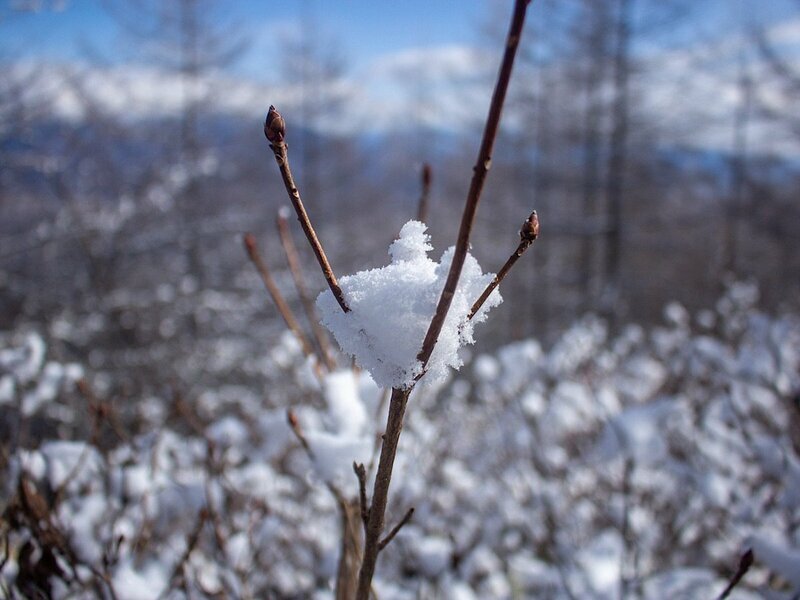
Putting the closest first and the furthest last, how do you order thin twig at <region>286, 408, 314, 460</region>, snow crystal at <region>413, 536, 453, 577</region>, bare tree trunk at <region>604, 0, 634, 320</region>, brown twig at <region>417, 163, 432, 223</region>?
thin twig at <region>286, 408, 314, 460</region>, brown twig at <region>417, 163, 432, 223</region>, snow crystal at <region>413, 536, 453, 577</region>, bare tree trunk at <region>604, 0, 634, 320</region>

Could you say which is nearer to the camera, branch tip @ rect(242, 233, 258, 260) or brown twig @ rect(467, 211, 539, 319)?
brown twig @ rect(467, 211, 539, 319)

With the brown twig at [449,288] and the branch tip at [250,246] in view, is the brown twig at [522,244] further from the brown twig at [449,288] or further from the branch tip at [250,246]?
the branch tip at [250,246]

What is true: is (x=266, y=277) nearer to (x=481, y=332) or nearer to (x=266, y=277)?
(x=266, y=277)

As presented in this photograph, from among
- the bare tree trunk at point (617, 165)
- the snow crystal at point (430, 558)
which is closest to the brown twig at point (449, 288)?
the snow crystal at point (430, 558)

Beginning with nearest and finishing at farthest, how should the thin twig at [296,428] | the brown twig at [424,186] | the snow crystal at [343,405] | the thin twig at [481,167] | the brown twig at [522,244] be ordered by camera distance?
the thin twig at [481,167], the brown twig at [522,244], the thin twig at [296,428], the brown twig at [424,186], the snow crystal at [343,405]

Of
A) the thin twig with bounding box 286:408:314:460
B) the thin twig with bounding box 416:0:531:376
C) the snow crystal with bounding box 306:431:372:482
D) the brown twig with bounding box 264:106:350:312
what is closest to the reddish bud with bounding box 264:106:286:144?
the brown twig with bounding box 264:106:350:312

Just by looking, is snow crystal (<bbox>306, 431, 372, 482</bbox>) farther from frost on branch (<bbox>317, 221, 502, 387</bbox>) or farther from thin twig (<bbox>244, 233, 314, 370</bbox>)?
frost on branch (<bbox>317, 221, 502, 387</bbox>)
